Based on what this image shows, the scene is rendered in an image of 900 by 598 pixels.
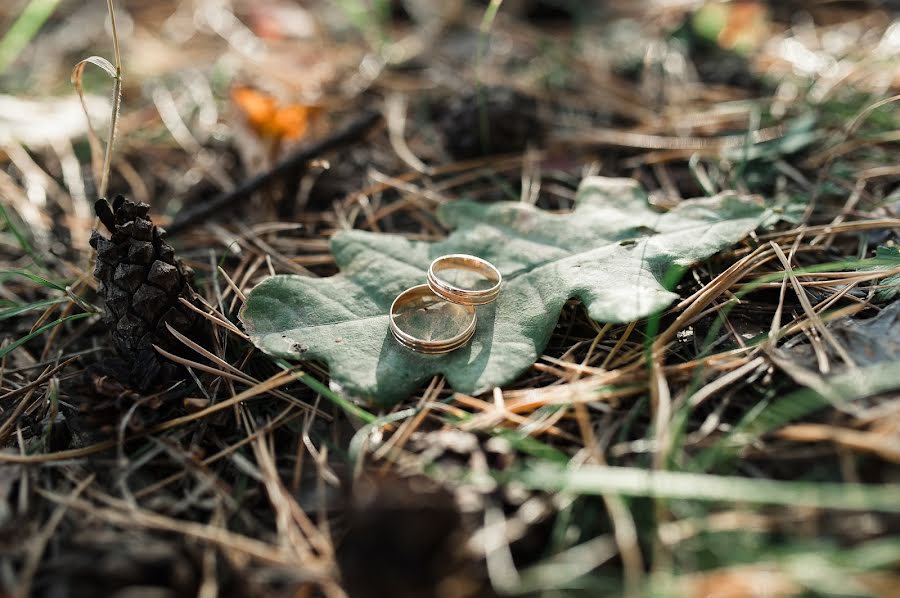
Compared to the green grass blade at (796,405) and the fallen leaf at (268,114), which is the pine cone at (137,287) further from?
the green grass blade at (796,405)

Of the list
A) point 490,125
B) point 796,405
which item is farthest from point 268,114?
point 796,405

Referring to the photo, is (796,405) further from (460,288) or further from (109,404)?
(109,404)

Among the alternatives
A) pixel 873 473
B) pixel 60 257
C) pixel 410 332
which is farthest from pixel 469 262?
pixel 60 257

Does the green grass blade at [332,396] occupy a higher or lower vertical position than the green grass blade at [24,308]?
lower

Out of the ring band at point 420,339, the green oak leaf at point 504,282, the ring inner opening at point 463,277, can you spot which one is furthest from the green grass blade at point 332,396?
the ring inner opening at point 463,277

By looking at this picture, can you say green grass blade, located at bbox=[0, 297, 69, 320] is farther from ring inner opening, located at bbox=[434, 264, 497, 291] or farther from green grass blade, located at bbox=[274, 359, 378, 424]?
ring inner opening, located at bbox=[434, 264, 497, 291]

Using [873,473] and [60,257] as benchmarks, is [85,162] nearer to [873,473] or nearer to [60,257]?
[60,257]
